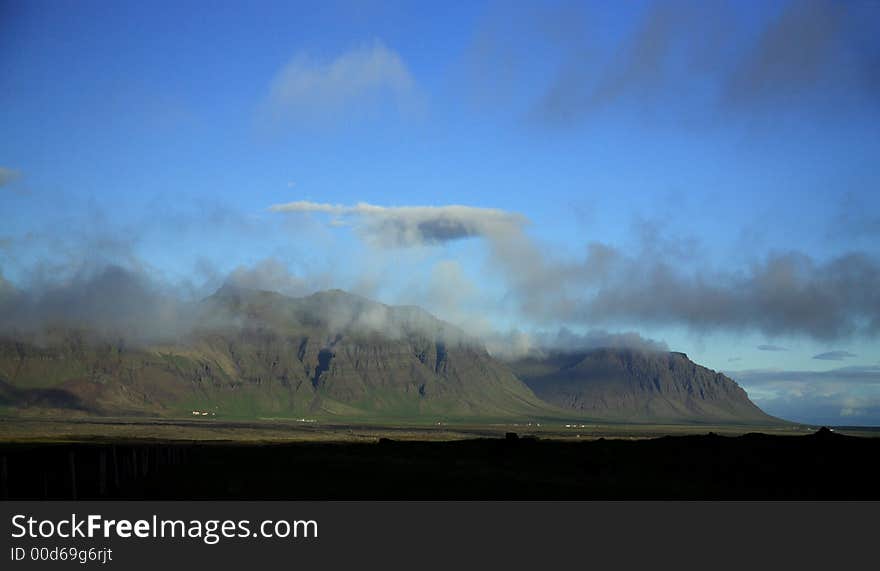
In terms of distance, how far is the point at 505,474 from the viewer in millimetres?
46594

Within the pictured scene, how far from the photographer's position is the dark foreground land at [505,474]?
3206 centimetres

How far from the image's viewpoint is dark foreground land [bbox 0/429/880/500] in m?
32.1

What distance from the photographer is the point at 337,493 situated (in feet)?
112
